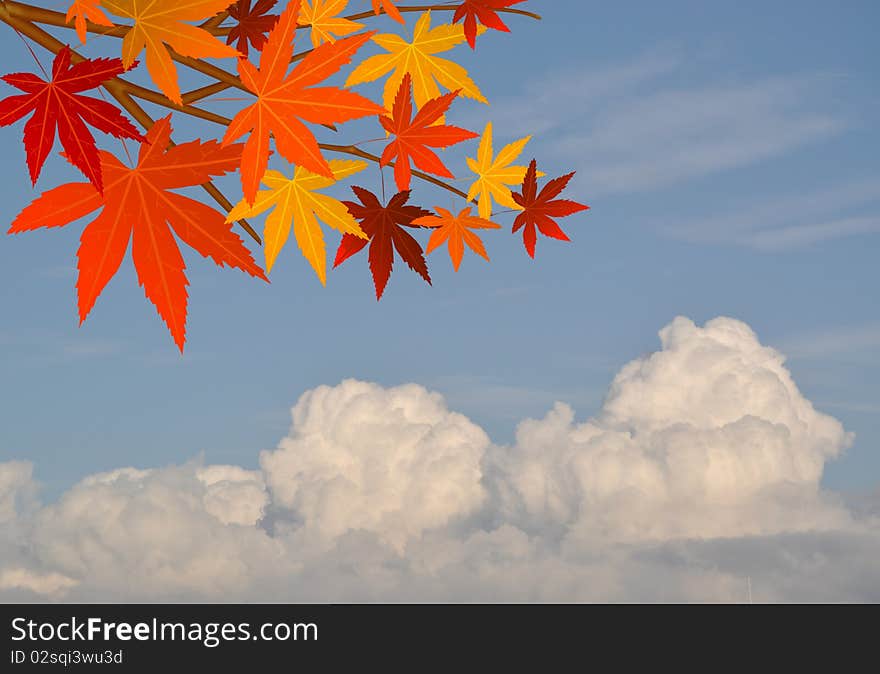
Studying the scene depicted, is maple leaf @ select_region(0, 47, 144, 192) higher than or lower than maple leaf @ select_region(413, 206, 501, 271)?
lower

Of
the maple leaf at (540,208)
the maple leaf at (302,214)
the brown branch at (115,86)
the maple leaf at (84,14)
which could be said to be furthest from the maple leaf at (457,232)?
the maple leaf at (84,14)

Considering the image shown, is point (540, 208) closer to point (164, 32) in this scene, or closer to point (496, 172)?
point (496, 172)

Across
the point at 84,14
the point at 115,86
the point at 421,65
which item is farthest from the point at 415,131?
the point at 84,14

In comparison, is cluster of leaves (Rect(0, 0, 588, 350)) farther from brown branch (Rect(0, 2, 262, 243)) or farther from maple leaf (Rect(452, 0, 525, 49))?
maple leaf (Rect(452, 0, 525, 49))

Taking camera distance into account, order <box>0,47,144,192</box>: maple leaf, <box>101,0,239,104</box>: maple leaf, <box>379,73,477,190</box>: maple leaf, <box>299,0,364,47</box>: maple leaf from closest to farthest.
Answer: <box>0,47,144,192</box>: maple leaf < <box>101,0,239,104</box>: maple leaf < <box>379,73,477,190</box>: maple leaf < <box>299,0,364,47</box>: maple leaf

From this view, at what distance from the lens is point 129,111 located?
10.3ft

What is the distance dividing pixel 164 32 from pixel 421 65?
1.79 metres

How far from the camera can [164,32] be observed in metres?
2.75

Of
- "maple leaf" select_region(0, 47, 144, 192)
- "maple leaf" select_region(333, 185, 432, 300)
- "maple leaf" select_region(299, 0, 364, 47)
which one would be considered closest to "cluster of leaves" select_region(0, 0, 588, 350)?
"maple leaf" select_region(0, 47, 144, 192)

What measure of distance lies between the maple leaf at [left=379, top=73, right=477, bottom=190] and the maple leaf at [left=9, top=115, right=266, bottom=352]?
1.08m

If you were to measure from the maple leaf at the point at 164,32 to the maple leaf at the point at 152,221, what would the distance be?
10.9 inches

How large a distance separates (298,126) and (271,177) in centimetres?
72

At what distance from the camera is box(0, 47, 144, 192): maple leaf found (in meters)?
2.52

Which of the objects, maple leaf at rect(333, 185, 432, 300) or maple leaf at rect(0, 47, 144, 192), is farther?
maple leaf at rect(333, 185, 432, 300)
